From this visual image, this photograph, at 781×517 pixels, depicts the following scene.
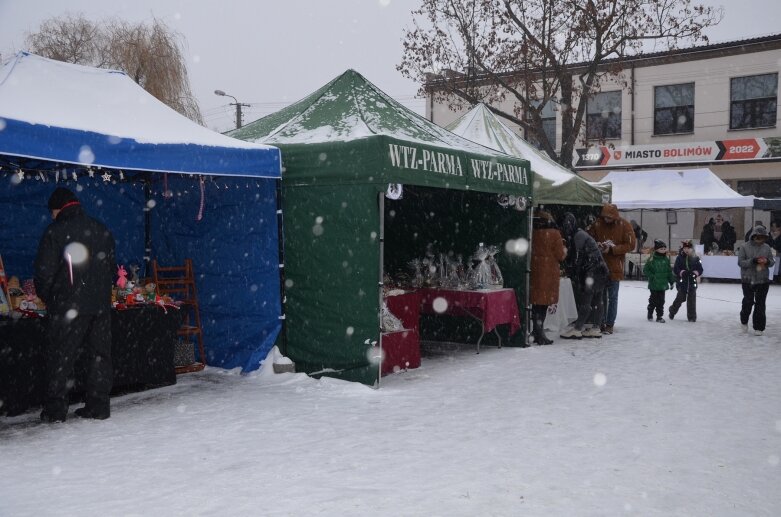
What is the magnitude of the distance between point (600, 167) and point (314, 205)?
22265mm

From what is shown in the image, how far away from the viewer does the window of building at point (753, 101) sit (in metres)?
25.1

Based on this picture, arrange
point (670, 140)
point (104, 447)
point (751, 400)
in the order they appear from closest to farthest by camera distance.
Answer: point (104, 447) < point (751, 400) < point (670, 140)

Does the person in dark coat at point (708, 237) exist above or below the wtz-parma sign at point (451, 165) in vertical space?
below

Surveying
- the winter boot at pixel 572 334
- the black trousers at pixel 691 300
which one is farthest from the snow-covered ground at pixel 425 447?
the black trousers at pixel 691 300

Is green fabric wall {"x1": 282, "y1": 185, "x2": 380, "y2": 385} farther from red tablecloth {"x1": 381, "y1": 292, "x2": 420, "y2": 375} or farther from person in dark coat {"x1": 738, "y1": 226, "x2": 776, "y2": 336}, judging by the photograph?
person in dark coat {"x1": 738, "y1": 226, "x2": 776, "y2": 336}

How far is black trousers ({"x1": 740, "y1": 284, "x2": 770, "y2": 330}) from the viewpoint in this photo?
10.6m

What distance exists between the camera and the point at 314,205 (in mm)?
7414

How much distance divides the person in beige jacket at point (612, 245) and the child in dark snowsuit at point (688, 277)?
2.02 metres

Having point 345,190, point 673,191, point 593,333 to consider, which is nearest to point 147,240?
point 345,190

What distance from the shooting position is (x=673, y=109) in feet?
88.0

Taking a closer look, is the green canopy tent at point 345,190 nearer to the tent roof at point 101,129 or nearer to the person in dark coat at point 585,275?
the tent roof at point 101,129

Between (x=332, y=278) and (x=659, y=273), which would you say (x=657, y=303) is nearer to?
(x=659, y=273)

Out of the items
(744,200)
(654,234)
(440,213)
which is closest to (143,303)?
(440,213)

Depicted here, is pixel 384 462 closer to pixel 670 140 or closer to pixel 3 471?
pixel 3 471
